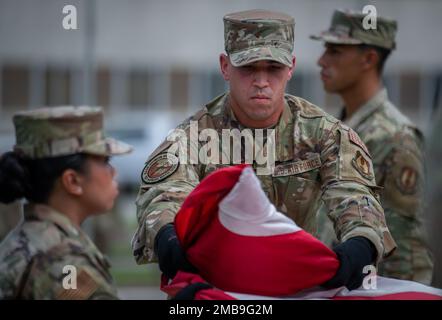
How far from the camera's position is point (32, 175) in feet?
14.8

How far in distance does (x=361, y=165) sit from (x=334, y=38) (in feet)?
8.61

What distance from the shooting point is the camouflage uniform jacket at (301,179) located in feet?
13.7

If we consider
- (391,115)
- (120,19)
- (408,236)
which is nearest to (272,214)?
(408,236)

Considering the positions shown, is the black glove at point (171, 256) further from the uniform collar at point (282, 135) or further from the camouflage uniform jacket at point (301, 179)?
the uniform collar at point (282, 135)

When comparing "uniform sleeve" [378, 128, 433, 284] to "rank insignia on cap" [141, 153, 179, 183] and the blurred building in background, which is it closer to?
"rank insignia on cap" [141, 153, 179, 183]

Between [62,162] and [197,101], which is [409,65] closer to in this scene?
[197,101]

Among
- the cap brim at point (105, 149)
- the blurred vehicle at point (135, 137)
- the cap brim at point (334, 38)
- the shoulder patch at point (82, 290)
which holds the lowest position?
the blurred vehicle at point (135, 137)

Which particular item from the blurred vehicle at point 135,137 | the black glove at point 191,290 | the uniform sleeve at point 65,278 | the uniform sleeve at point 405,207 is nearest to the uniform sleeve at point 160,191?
the uniform sleeve at point 65,278

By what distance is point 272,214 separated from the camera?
3850 mm

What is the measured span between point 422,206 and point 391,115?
0.59 m

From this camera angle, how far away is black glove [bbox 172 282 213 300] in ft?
12.5

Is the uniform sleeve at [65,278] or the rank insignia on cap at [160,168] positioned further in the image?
the rank insignia on cap at [160,168]

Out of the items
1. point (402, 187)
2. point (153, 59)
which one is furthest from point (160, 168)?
point (153, 59)

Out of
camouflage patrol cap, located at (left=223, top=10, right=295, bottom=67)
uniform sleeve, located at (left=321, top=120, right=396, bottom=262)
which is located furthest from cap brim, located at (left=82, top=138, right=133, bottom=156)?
uniform sleeve, located at (left=321, top=120, right=396, bottom=262)
